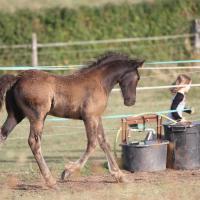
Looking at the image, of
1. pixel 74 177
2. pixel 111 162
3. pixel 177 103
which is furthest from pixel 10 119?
pixel 177 103

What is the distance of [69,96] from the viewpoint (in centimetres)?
1024

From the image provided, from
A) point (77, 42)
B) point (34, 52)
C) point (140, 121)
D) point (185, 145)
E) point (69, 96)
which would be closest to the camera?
point (69, 96)

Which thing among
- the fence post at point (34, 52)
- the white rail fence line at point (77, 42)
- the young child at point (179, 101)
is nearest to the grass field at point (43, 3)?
the white rail fence line at point (77, 42)

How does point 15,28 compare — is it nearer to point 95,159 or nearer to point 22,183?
point 95,159

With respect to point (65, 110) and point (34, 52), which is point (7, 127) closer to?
point (65, 110)

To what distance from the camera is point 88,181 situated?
34.5 ft

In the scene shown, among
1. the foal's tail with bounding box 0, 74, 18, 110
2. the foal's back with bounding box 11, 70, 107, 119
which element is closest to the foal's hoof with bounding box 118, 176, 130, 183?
the foal's back with bounding box 11, 70, 107, 119

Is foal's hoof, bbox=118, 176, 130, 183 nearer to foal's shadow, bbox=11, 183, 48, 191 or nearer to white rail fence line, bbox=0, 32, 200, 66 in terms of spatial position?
foal's shadow, bbox=11, 183, 48, 191

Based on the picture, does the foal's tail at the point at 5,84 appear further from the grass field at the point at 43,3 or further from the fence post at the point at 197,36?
the grass field at the point at 43,3

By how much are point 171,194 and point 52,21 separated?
1582cm

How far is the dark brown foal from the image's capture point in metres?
10.0

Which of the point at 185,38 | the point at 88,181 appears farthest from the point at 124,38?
the point at 88,181

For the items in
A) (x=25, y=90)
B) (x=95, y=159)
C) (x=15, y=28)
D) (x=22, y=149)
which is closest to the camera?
(x=25, y=90)

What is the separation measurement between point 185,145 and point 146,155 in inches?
24.2
